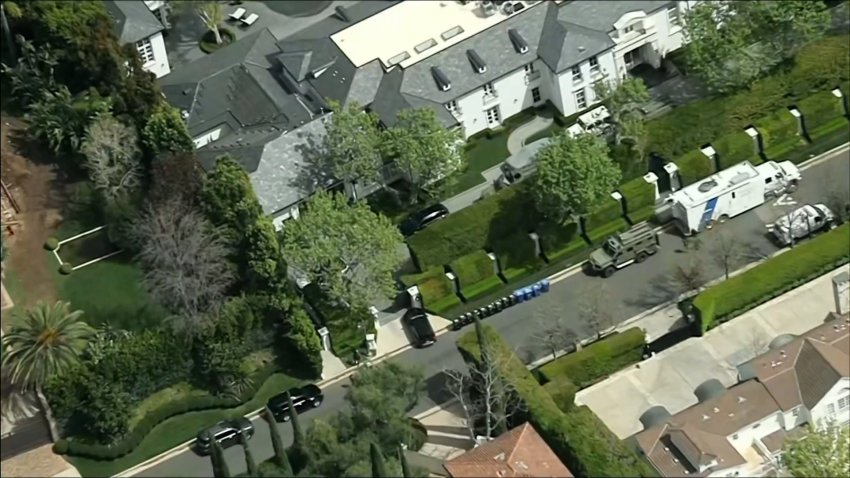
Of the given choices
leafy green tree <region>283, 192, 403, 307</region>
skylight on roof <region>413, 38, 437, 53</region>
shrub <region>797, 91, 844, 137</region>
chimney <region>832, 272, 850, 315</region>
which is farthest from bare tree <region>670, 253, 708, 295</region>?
skylight on roof <region>413, 38, 437, 53</region>

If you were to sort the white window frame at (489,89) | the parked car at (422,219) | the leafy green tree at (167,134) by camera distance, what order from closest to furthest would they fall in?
the parked car at (422,219), the leafy green tree at (167,134), the white window frame at (489,89)

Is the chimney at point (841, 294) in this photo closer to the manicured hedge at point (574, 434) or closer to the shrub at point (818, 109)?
the shrub at point (818, 109)

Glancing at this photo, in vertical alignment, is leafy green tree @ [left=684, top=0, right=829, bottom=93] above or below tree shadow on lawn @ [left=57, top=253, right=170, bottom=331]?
above

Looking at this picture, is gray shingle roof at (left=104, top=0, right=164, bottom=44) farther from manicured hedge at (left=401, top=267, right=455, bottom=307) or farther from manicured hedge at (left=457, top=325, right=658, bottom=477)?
manicured hedge at (left=457, top=325, right=658, bottom=477)

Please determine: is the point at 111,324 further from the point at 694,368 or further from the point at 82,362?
the point at 694,368

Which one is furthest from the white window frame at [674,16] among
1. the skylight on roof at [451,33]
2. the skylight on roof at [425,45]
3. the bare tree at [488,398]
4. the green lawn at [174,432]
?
the green lawn at [174,432]

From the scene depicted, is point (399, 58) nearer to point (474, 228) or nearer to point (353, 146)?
point (353, 146)

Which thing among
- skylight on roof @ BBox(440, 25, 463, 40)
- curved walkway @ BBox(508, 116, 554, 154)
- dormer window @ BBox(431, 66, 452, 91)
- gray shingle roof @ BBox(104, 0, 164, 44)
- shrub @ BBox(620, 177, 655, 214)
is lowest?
shrub @ BBox(620, 177, 655, 214)
